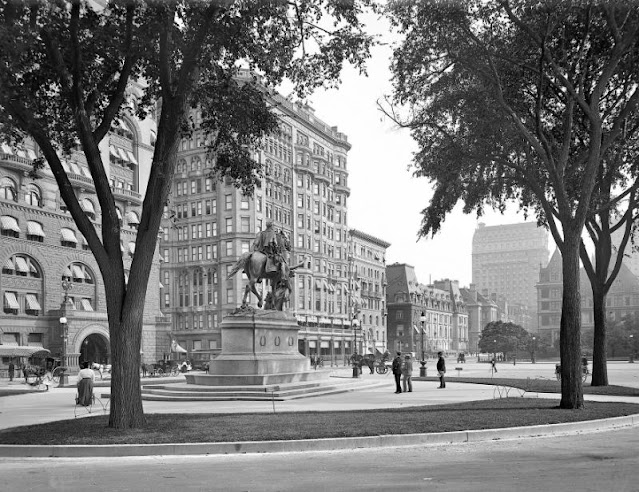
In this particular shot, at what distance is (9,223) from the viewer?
2210 inches

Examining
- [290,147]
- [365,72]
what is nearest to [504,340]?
[290,147]

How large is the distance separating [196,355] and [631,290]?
101367 mm

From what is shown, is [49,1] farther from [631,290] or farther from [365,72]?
[631,290]

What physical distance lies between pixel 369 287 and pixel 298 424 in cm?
11345

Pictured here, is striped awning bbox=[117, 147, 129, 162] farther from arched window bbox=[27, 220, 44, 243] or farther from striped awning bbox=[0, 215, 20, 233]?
striped awning bbox=[0, 215, 20, 233]

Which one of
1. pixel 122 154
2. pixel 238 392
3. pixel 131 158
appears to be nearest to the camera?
pixel 238 392

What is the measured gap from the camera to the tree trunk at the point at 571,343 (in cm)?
2069

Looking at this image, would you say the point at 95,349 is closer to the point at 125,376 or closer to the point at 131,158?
the point at 131,158

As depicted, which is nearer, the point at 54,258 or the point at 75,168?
the point at 54,258

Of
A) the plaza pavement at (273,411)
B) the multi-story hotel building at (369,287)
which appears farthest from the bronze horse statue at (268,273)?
the multi-story hotel building at (369,287)

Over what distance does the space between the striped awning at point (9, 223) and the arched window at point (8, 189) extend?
1.43m

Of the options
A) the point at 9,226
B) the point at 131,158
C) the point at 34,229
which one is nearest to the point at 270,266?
the point at 9,226

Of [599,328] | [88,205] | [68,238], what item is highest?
[88,205]

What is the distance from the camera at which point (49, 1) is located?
15273mm
